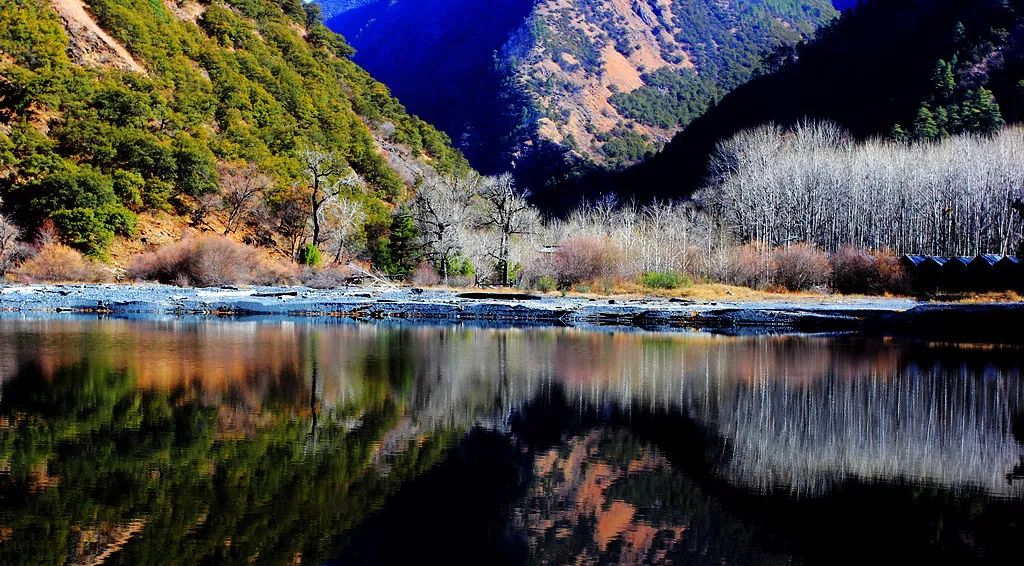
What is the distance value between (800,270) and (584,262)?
383 inches

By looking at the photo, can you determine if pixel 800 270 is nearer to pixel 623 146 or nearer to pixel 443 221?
pixel 443 221

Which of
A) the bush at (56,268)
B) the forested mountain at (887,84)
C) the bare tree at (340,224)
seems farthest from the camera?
the forested mountain at (887,84)

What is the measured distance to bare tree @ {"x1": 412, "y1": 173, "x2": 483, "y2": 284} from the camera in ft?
148

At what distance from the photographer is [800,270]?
4150 cm

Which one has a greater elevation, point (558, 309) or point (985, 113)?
point (985, 113)

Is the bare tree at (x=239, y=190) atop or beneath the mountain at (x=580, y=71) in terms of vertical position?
beneath

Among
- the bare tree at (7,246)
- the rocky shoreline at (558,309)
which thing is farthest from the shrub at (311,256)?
the bare tree at (7,246)

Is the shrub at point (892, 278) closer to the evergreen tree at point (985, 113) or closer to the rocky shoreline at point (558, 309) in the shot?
the rocky shoreline at point (558, 309)

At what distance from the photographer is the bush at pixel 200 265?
4034 cm

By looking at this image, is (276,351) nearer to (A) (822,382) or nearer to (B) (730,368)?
(B) (730,368)

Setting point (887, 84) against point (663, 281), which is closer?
point (663, 281)

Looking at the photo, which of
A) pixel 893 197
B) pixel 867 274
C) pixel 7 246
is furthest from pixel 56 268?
pixel 893 197

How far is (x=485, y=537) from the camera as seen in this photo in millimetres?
7883

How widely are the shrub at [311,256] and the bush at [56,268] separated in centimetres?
923
